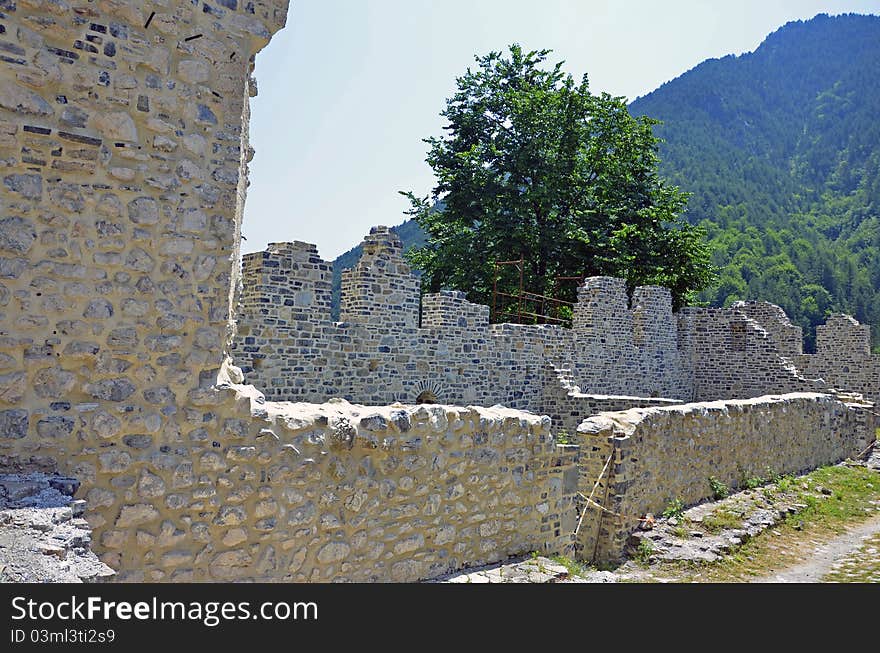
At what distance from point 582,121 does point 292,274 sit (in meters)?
16.9

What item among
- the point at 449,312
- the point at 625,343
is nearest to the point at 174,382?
the point at 449,312

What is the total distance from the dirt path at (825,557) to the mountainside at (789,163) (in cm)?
1871

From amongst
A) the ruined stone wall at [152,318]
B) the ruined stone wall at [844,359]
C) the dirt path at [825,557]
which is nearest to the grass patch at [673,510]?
the dirt path at [825,557]

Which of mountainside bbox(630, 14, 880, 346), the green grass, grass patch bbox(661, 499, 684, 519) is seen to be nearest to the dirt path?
the green grass

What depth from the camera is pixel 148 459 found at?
4.23 m

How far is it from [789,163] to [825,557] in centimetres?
12195

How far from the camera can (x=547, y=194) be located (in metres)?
23.7

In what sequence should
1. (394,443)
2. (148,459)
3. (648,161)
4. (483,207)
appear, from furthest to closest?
(648,161) → (483,207) → (394,443) → (148,459)

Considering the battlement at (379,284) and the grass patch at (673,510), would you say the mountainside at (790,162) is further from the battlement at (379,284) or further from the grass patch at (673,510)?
the grass patch at (673,510)

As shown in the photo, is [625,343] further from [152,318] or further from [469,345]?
[152,318]

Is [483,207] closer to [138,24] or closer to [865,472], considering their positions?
[865,472]
